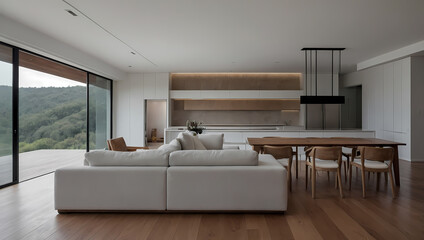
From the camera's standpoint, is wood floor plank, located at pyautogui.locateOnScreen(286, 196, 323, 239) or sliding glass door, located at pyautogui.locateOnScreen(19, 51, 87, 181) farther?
sliding glass door, located at pyautogui.locateOnScreen(19, 51, 87, 181)

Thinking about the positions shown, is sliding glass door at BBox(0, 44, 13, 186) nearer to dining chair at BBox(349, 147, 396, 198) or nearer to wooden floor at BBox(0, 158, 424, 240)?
wooden floor at BBox(0, 158, 424, 240)

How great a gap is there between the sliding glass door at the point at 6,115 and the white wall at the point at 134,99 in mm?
4410

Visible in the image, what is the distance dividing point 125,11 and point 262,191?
3.03 metres

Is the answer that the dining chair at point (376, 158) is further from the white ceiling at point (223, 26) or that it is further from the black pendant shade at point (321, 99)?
the black pendant shade at point (321, 99)

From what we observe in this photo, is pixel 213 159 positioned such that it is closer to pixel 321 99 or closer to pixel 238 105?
pixel 321 99

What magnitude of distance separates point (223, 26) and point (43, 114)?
3.86 meters

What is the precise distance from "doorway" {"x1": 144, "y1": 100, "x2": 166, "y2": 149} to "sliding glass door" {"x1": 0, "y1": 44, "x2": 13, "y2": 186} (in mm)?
4724

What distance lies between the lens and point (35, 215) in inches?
118

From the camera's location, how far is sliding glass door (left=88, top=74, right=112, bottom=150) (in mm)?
7301

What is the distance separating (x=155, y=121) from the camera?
30.5ft

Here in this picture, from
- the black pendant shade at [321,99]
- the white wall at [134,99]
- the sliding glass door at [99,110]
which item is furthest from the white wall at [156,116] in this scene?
the black pendant shade at [321,99]

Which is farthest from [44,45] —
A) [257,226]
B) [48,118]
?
[257,226]

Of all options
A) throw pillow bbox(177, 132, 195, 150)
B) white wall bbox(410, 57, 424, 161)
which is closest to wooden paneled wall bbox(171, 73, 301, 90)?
white wall bbox(410, 57, 424, 161)

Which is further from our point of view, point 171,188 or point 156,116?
point 156,116
